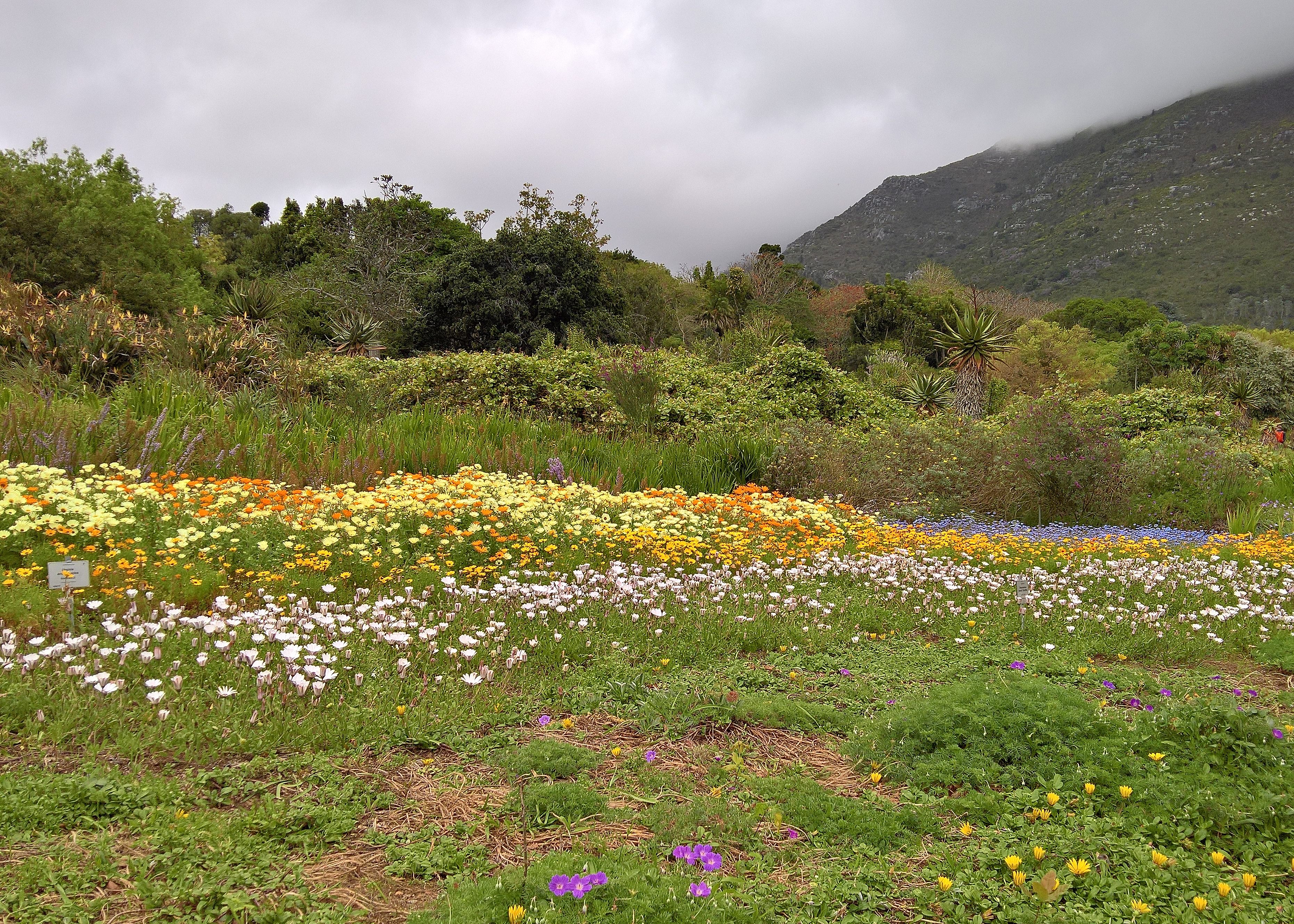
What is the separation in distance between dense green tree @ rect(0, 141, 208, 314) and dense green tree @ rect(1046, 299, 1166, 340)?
4334cm

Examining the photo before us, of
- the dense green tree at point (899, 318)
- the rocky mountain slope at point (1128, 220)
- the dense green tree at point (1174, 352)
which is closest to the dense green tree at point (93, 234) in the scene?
the dense green tree at point (899, 318)

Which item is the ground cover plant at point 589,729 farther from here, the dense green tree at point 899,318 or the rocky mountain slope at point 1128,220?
the rocky mountain slope at point 1128,220

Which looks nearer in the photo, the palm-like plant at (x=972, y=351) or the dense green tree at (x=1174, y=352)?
the palm-like plant at (x=972, y=351)

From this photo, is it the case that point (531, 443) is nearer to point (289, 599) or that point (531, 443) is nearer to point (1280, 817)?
point (289, 599)

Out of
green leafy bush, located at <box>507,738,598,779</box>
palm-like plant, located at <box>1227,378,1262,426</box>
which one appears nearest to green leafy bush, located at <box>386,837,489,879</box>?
green leafy bush, located at <box>507,738,598,779</box>

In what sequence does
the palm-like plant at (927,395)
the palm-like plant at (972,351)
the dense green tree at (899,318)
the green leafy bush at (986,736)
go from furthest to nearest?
1. the dense green tree at (899,318)
2. the palm-like plant at (927,395)
3. the palm-like plant at (972,351)
4. the green leafy bush at (986,736)

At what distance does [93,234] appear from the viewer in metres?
25.5

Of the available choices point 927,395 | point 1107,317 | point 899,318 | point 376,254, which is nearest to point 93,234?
point 376,254

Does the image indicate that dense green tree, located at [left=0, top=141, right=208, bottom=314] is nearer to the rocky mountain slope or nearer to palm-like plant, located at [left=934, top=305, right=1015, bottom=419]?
palm-like plant, located at [left=934, top=305, right=1015, bottom=419]

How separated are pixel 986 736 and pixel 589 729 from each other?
5.75 feet

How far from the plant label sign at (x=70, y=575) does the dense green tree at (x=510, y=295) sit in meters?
19.0

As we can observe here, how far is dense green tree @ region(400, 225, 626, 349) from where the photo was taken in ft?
74.4

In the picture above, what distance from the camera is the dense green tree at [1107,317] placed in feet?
145

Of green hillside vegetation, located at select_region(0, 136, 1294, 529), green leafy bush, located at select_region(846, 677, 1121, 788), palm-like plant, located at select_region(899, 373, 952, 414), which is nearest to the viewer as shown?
green leafy bush, located at select_region(846, 677, 1121, 788)
